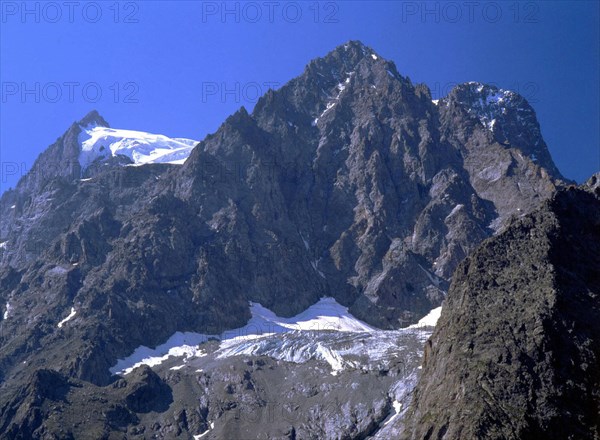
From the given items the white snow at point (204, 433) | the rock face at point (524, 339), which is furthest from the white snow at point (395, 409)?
the white snow at point (204, 433)

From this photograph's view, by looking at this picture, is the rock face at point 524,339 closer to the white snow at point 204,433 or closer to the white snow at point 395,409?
the white snow at point 395,409

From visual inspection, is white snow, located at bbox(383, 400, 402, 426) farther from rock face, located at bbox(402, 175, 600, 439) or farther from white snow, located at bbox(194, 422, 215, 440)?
white snow, located at bbox(194, 422, 215, 440)

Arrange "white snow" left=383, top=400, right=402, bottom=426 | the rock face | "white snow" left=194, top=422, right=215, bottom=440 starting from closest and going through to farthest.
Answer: the rock face → "white snow" left=383, top=400, right=402, bottom=426 → "white snow" left=194, top=422, right=215, bottom=440

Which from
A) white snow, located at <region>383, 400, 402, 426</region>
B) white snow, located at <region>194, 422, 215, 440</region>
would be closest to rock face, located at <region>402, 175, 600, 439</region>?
white snow, located at <region>383, 400, 402, 426</region>

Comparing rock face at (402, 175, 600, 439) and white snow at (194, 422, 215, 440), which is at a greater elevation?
rock face at (402, 175, 600, 439)

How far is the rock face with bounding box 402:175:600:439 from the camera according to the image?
128 m

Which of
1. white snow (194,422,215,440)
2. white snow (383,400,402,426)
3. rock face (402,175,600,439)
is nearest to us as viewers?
rock face (402,175,600,439)

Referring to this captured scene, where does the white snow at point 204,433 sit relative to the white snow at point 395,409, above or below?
below

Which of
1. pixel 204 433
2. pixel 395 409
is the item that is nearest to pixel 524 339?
pixel 395 409

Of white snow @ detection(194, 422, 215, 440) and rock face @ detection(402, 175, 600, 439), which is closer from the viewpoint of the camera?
rock face @ detection(402, 175, 600, 439)

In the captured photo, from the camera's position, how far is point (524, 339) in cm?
14175

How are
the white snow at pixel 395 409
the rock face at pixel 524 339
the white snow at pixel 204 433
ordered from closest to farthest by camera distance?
the rock face at pixel 524 339 → the white snow at pixel 395 409 → the white snow at pixel 204 433

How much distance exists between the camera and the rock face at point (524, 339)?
420ft

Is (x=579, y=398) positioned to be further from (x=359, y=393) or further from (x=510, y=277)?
(x=359, y=393)
